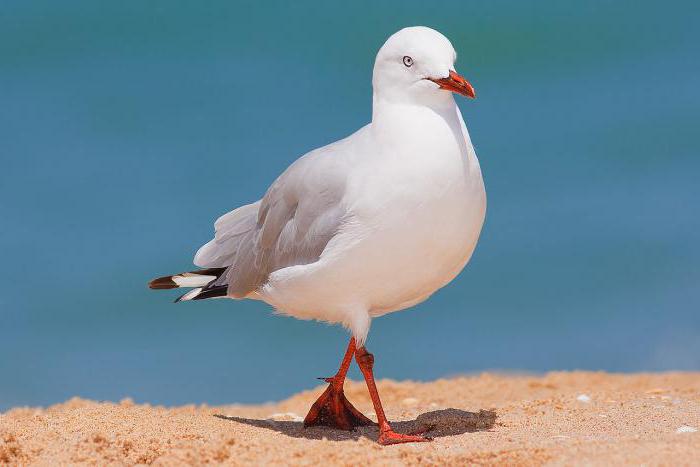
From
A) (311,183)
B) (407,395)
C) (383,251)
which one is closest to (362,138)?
(311,183)

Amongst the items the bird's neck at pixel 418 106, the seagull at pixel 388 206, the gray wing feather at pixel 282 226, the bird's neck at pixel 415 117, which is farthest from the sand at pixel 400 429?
the bird's neck at pixel 418 106

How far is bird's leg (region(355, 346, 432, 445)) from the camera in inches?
257

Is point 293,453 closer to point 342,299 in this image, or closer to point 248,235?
point 342,299

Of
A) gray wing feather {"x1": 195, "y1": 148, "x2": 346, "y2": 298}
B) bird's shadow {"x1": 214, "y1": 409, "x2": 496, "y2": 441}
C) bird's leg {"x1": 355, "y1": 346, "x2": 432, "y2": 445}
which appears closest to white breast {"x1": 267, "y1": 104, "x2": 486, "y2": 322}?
gray wing feather {"x1": 195, "y1": 148, "x2": 346, "y2": 298}

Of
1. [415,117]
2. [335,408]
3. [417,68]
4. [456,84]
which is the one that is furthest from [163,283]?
[456,84]

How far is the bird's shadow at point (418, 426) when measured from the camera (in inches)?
277

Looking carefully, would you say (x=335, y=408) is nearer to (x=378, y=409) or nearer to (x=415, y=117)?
(x=378, y=409)

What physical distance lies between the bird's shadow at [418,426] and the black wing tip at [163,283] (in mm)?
1076

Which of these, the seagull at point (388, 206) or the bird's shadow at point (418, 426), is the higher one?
the seagull at point (388, 206)

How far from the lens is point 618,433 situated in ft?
21.6

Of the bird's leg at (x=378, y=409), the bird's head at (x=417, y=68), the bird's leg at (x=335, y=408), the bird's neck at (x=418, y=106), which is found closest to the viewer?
the bird's head at (x=417, y=68)

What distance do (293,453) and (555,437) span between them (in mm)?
1762

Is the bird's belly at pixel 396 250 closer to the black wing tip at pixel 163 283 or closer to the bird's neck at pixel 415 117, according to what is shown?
the bird's neck at pixel 415 117

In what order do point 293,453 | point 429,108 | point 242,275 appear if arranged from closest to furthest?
point 293,453 < point 429,108 < point 242,275
